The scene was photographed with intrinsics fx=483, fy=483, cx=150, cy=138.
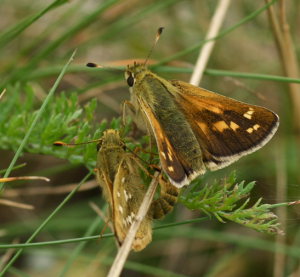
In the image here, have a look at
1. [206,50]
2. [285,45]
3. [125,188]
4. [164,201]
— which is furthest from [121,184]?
[285,45]

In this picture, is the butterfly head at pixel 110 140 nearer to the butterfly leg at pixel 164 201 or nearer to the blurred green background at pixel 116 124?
the blurred green background at pixel 116 124

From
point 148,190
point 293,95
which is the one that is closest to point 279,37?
point 293,95

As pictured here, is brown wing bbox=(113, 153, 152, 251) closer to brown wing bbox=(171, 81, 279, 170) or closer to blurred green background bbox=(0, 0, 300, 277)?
blurred green background bbox=(0, 0, 300, 277)

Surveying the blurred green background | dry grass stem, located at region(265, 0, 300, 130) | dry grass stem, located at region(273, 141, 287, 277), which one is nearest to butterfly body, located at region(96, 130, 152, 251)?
the blurred green background

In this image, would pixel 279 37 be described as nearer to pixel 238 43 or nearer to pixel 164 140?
pixel 164 140

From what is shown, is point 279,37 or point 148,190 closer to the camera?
point 148,190

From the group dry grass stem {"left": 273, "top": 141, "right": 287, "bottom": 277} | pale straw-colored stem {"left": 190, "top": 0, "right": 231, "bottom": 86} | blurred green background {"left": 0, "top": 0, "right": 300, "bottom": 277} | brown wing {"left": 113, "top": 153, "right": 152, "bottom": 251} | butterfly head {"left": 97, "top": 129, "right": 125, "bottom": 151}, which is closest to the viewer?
brown wing {"left": 113, "top": 153, "right": 152, "bottom": 251}
